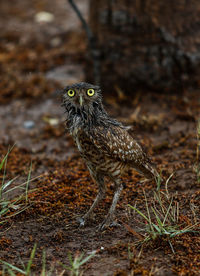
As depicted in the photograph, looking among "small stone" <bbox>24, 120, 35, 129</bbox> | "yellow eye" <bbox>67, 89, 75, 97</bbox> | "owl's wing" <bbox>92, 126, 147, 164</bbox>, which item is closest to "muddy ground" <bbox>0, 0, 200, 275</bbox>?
"small stone" <bbox>24, 120, 35, 129</bbox>

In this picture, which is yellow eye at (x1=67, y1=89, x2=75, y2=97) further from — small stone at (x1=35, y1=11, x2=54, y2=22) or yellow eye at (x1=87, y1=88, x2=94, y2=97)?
small stone at (x1=35, y1=11, x2=54, y2=22)

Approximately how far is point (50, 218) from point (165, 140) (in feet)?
8.74

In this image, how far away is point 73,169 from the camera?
237 inches

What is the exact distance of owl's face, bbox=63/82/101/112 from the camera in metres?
4.20

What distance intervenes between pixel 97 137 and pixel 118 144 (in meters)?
0.29

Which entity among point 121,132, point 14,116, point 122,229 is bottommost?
point 14,116

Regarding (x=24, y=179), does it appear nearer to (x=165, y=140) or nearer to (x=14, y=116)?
(x=165, y=140)

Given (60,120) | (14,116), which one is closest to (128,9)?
(60,120)

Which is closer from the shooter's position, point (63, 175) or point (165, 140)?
point (63, 175)

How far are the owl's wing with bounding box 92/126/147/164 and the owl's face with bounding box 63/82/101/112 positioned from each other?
266 mm

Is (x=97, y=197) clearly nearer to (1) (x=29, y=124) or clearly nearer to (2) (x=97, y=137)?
(2) (x=97, y=137)

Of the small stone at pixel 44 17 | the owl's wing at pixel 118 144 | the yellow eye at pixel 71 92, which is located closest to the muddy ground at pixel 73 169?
the owl's wing at pixel 118 144

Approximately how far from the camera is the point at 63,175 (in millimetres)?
5754

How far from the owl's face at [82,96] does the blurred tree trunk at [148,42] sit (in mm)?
3620
